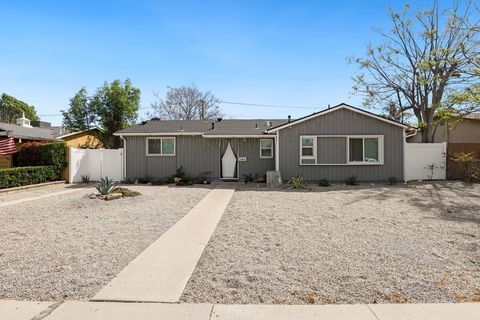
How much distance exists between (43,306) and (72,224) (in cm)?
413

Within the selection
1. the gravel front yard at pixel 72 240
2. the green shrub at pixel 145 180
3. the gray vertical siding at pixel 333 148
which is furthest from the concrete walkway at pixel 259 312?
the green shrub at pixel 145 180

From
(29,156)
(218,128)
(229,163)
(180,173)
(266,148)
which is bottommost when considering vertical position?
(180,173)

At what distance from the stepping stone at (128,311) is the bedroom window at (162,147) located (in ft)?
47.4

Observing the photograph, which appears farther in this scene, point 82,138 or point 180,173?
point 82,138

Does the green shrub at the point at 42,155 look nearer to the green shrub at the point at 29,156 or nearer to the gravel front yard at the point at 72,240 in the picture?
the green shrub at the point at 29,156

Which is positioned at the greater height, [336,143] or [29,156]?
[336,143]

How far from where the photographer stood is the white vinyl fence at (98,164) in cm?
1695

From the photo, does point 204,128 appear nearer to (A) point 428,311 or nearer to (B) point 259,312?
(B) point 259,312

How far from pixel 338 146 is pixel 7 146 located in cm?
1608

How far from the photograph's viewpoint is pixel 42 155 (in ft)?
51.2

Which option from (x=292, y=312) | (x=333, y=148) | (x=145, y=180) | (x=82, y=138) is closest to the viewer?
(x=292, y=312)

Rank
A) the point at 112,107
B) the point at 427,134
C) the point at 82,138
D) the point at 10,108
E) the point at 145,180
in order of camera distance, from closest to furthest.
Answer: the point at 145,180 < the point at 427,134 < the point at 82,138 < the point at 112,107 < the point at 10,108

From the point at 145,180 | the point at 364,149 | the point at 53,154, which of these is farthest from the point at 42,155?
the point at 364,149

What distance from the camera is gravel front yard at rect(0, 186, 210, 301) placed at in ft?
12.4
